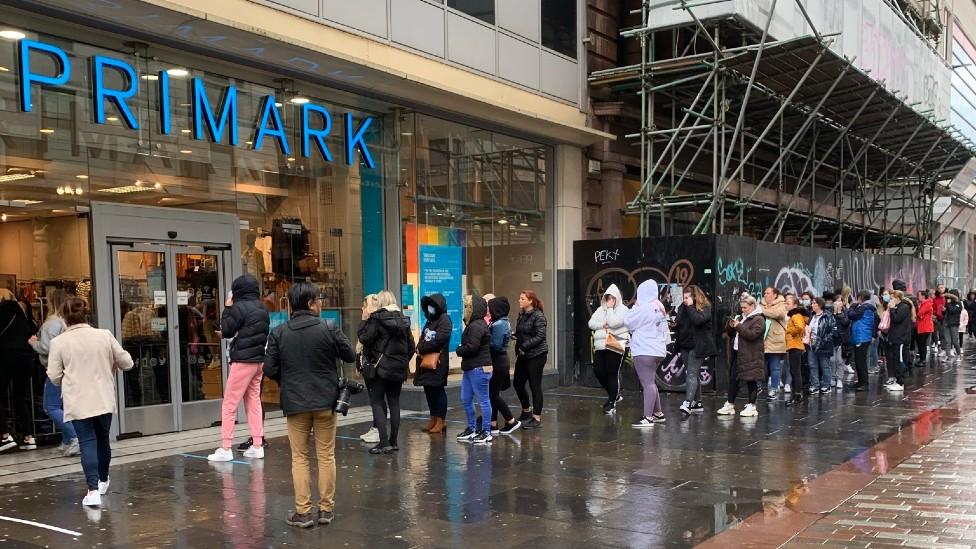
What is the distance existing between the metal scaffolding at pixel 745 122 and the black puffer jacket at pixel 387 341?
7.36 metres

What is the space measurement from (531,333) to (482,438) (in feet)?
4.93

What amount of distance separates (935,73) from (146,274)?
19429 mm

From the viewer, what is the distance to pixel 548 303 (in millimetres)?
15008

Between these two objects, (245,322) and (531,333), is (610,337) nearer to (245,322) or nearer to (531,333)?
(531,333)

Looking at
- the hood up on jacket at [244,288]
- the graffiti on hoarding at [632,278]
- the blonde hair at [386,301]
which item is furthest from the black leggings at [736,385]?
the hood up on jacket at [244,288]

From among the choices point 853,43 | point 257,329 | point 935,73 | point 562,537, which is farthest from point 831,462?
point 935,73

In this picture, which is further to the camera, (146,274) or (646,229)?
(646,229)

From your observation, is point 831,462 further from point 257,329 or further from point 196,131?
point 196,131

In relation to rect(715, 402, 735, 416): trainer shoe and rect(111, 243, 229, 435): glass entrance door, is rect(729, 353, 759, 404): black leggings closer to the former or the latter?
rect(715, 402, 735, 416): trainer shoe

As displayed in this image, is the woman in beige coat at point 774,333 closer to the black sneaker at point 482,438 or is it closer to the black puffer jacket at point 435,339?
the black sneaker at point 482,438

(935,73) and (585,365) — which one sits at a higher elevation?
(935,73)

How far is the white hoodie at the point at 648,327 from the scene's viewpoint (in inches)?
403

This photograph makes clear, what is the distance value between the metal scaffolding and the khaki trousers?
9567 millimetres

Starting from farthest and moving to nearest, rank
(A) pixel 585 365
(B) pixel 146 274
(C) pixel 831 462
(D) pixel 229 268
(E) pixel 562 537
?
(A) pixel 585 365 < (D) pixel 229 268 < (B) pixel 146 274 < (C) pixel 831 462 < (E) pixel 562 537
